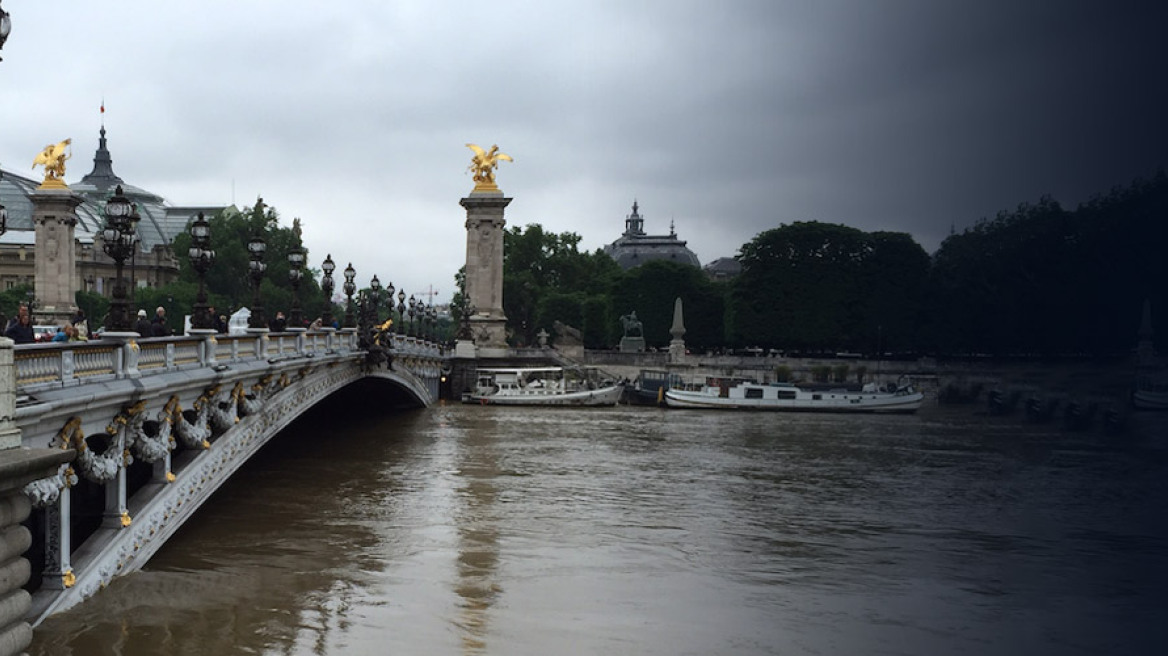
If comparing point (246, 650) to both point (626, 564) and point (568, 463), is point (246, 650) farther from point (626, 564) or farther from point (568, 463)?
point (568, 463)

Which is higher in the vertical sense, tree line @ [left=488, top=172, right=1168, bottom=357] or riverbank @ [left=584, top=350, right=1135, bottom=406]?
tree line @ [left=488, top=172, right=1168, bottom=357]

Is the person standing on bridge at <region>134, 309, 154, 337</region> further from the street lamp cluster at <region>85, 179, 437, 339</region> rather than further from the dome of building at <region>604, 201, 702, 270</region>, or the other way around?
the dome of building at <region>604, 201, 702, 270</region>

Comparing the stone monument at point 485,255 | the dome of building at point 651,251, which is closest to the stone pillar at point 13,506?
the stone monument at point 485,255

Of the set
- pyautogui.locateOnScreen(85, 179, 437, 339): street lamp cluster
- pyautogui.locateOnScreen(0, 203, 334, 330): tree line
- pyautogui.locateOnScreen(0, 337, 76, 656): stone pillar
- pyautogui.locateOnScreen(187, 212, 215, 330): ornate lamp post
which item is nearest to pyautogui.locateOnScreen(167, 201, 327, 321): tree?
pyautogui.locateOnScreen(0, 203, 334, 330): tree line

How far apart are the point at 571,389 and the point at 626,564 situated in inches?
1588

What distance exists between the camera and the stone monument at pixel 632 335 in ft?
249

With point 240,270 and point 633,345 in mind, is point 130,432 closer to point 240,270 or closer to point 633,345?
point 633,345

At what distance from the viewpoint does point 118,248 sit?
14.3 meters

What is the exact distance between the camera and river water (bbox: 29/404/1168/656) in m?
14.1

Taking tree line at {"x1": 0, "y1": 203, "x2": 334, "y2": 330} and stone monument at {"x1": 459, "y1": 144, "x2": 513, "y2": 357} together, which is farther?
tree line at {"x1": 0, "y1": 203, "x2": 334, "y2": 330}

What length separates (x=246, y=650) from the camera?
519 inches

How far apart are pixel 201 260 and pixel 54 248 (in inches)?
1530

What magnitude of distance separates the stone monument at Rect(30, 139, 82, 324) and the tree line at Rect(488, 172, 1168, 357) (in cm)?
4349

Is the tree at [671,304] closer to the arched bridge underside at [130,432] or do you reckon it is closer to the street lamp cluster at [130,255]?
the street lamp cluster at [130,255]
